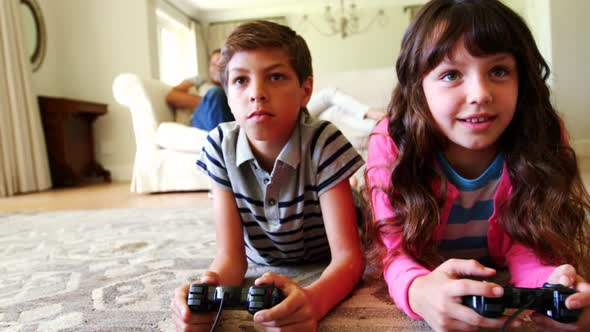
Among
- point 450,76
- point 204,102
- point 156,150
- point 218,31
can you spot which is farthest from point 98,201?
point 218,31

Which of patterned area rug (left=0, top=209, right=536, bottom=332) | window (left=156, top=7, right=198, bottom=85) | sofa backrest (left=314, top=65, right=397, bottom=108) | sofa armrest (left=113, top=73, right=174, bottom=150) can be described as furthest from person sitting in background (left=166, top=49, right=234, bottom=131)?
window (left=156, top=7, right=198, bottom=85)

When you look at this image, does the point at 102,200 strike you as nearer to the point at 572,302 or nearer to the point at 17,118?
the point at 17,118

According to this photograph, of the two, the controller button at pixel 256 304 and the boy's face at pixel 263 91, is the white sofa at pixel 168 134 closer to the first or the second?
the boy's face at pixel 263 91

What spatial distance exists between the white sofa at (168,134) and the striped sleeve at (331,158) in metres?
1.97

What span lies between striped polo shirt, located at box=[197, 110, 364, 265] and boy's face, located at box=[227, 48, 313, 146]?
5 centimetres

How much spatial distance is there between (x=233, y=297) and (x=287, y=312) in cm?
7

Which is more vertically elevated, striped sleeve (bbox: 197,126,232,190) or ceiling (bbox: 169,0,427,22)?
ceiling (bbox: 169,0,427,22)

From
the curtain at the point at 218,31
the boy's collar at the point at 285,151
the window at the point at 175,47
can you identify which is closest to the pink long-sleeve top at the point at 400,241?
the boy's collar at the point at 285,151

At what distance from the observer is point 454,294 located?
467mm

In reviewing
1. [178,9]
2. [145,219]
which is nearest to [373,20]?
[178,9]

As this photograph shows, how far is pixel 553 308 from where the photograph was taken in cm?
46

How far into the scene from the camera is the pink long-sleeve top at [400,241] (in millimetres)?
601

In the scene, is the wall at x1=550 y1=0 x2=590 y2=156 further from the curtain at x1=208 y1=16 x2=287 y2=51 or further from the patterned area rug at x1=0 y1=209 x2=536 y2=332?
the curtain at x1=208 y1=16 x2=287 y2=51

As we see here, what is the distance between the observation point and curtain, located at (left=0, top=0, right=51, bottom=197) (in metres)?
3.15
